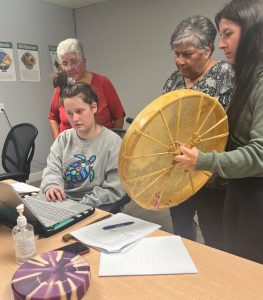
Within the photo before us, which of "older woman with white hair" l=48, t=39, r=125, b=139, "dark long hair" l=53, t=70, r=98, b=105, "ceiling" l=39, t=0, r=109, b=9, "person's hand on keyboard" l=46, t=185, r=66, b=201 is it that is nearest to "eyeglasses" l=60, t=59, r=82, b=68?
"older woman with white hair" l=48, t=39, r=125, b=139

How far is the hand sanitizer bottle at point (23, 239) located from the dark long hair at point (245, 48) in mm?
764

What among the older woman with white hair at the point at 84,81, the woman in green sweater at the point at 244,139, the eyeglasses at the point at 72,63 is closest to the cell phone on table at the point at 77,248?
the woman in green sweater at the point at 244,139

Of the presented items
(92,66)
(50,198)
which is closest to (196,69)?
(50,198)

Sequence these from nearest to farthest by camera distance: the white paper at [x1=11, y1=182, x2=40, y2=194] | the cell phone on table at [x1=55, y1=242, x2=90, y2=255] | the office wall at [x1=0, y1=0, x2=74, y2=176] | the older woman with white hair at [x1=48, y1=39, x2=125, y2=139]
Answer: the cell phone on table at [x1=55, y1=242, x2=90, y2=255] → the white paper at [x1=11, y1=182, x2=40, y2=194] → the older woman with white hair at [x1=48, y1=39, x2=125, y2=139] → the office wall at [x1=0, y1=0, x2=74, y2=176]

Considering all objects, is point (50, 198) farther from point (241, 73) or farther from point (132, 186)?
point (241, 73)

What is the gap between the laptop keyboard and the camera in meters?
1.20

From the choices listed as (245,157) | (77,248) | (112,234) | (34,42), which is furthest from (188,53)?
(34,42)

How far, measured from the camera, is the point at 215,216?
157cm

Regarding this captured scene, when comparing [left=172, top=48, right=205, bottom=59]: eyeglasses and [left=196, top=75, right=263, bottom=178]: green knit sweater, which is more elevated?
[left=172, top=48, right=205, bottom=59]: eyeglasses

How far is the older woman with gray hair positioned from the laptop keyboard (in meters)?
0.66

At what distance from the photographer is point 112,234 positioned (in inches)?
43.6

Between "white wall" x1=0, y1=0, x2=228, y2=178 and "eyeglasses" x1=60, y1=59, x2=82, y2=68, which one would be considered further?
"white wall" x1=0, y1=0, x2=228, y2=178

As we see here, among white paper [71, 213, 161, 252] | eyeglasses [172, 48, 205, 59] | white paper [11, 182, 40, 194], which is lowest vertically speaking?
white paper [71, 213, 161, 252]

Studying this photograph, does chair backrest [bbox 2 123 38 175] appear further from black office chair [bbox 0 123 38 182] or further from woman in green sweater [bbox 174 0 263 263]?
woman in green sweater [bbox 174 0 263 263]
